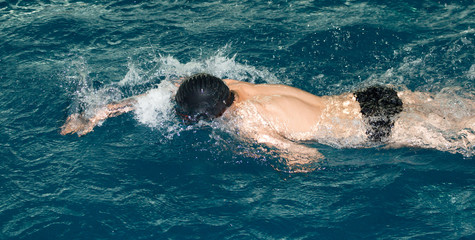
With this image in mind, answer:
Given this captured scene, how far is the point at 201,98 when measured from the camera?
3.92 metres

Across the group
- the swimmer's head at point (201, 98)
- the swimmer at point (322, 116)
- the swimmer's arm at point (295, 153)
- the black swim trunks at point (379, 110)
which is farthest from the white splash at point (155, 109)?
the black swim trunks at point (379, 110)

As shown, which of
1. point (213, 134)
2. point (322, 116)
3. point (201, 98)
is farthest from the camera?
point (213, 134)

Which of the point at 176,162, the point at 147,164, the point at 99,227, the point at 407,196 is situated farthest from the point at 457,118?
the point at 99,227

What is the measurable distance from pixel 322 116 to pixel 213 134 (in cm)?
131

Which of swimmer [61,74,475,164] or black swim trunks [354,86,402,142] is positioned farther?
black swim trunks [354,86,402,142]

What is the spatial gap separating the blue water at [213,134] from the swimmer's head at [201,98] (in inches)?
27.9

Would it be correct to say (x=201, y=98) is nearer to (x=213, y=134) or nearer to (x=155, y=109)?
(x=213, y=134)

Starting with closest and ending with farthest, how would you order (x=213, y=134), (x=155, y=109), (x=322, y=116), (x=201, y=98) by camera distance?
(x=201, y=98), (x=322, y=116), (x=213, y=134), (x=155, y=109)

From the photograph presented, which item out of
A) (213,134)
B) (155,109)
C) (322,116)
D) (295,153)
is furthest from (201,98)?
(155,109)

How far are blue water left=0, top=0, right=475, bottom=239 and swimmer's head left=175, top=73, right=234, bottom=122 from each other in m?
0.71

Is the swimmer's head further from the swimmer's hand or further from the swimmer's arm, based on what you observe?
the swimmer's hand

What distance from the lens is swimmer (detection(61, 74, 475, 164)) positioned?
3.99 m

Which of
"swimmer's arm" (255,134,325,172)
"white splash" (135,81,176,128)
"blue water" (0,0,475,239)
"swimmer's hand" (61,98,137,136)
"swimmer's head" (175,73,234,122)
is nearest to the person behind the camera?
"blue water" (0,0,475,239)

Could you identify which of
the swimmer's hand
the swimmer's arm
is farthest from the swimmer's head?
the swimmer's hand
